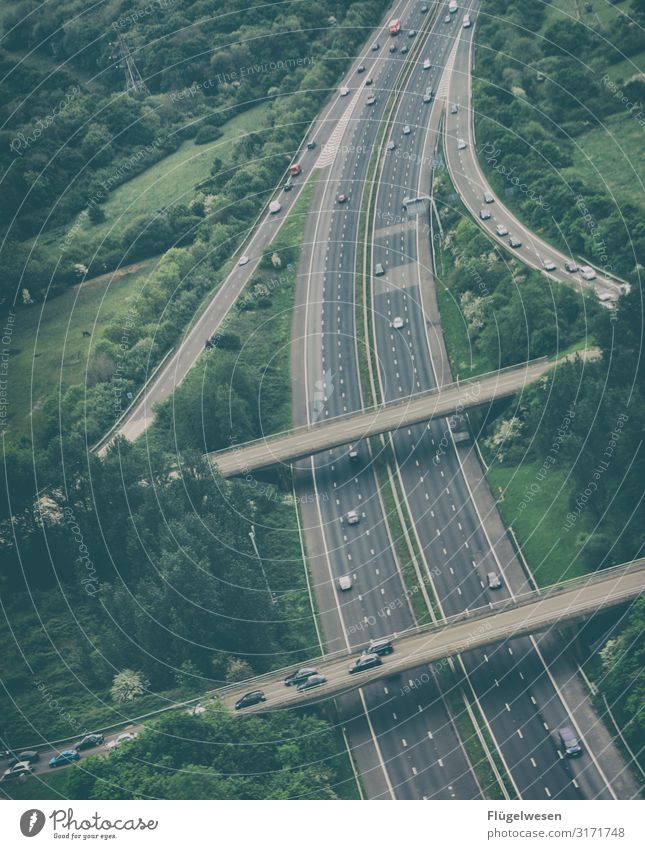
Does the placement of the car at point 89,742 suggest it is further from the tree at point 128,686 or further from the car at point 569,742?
the car at point 569,742

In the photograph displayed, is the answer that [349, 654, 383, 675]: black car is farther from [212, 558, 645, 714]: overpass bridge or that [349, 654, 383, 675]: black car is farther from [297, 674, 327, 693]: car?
[297, 674, 327, 693]: car

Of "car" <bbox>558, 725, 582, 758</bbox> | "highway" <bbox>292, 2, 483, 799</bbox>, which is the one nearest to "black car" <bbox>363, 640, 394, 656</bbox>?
"highway" <bbox>292, 2, 483, 799</bbox>

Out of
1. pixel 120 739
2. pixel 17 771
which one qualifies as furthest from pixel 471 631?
pixel 17 771

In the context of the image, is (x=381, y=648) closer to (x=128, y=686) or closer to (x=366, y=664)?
(x=366, y=664)

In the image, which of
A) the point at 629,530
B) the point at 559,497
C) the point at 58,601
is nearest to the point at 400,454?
the point at 559,497

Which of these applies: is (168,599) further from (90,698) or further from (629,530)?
(629,530)

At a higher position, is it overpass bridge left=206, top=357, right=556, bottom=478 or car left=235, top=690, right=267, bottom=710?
overpass bridge left=206, top=357, right=556, bottom=478

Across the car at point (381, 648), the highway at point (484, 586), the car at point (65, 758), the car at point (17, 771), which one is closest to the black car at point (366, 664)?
the car at point (381, 648)
